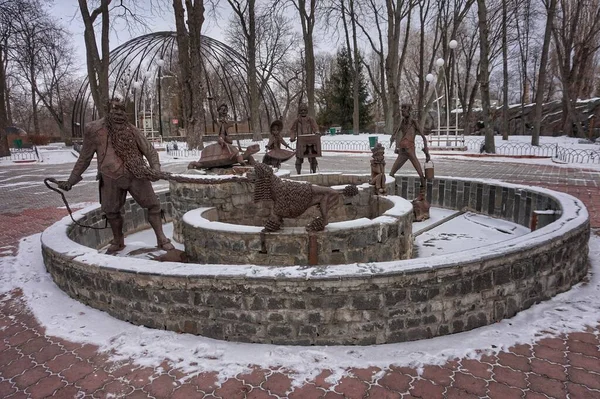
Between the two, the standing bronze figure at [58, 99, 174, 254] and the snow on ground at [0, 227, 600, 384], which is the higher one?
the standing bronze figure at [58, 99, 174, 254]

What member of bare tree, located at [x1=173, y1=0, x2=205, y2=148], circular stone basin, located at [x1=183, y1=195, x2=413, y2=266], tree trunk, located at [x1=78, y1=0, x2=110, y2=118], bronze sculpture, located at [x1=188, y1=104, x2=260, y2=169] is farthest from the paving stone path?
tree trunk, located at [x1=78, y1=0, x2=110, y2=118]

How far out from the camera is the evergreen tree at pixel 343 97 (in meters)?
35.1

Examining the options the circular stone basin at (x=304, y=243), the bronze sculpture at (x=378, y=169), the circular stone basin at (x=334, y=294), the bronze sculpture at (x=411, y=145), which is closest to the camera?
the circular stone basin at (x=334, y=294)

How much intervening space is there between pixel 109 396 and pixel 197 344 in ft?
2.59

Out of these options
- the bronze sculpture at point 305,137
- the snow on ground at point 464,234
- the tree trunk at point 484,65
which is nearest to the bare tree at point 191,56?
the bronze sculpture at point 305,137

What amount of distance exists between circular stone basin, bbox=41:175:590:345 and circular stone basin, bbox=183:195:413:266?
3.81 ft

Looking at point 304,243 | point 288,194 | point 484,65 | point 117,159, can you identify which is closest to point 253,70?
point 484,65

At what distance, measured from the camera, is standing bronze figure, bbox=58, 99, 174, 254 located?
15.1 ft

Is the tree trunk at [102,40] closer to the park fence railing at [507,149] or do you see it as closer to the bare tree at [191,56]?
the bare tree at [191,56]

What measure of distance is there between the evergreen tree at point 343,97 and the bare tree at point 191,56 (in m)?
17.9

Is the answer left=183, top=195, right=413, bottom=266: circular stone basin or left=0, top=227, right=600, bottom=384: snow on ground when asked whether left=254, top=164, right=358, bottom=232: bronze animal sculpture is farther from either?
left=0, top=227, right=600, bottom=384: snow on ground

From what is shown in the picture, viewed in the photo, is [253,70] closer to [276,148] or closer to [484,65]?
[484,65]

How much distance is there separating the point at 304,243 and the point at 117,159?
7.55 feet

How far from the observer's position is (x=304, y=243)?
15.8 feet
